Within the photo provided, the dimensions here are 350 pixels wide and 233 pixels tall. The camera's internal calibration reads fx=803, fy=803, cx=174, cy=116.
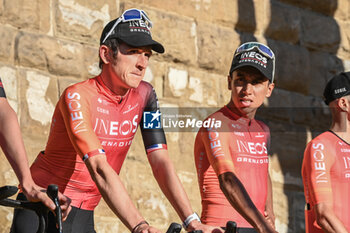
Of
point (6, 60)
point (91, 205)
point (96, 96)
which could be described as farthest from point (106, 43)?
point (6, 60)

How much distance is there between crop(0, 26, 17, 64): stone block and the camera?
18.0ft

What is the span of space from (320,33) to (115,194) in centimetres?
464

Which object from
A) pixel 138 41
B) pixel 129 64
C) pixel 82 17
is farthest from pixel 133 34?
pixel 82 17

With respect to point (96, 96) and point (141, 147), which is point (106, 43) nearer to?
point (96, 96)

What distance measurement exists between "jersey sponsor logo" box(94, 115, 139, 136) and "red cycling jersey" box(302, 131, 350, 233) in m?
1.43

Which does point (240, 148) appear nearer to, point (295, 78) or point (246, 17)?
point (246, 17)

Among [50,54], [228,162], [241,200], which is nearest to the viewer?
[241,200]

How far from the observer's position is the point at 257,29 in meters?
7.24

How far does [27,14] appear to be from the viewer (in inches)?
223

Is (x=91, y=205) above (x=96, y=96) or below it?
below

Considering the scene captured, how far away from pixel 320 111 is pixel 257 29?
1035 millimetres

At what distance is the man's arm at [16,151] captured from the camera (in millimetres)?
3449

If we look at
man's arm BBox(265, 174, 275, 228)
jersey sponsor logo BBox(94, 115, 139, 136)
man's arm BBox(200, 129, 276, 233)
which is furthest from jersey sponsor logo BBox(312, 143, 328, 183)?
jersey sponsor logo BBox(94, 115, 139, 136)

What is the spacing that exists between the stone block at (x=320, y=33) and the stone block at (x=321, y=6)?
2.1 inches
